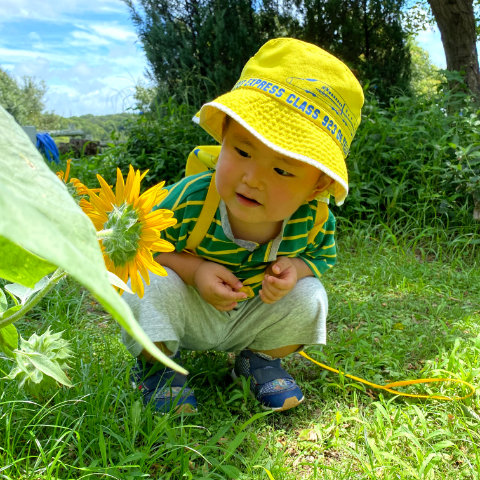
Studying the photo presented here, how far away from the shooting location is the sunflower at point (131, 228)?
63 cm

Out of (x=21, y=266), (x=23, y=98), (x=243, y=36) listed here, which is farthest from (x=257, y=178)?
(x=23, y=98)

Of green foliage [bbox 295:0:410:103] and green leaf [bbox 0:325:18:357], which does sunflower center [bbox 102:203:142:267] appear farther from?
green foliage [bbox 295:0:410:103]

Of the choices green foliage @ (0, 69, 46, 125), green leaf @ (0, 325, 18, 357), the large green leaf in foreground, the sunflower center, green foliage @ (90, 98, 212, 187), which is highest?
the large green leaf in foreground

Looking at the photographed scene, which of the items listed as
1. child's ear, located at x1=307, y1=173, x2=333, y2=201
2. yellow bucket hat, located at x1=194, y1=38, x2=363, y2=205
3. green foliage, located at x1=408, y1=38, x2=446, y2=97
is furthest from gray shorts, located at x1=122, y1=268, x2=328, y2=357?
green foliage, located at x1=408, y1=38, x2=446, y2=97

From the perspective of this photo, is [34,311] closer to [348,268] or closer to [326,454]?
[326,454]

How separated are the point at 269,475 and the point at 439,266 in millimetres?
1667

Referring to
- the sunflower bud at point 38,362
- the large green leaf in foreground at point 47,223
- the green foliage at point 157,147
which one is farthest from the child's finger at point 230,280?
the green foliage at point 157,147

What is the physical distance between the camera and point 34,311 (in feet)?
5.76

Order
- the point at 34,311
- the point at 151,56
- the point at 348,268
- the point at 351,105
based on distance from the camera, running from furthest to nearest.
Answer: the point at 151,56
the point at 348,268
the point at 34,311
the point at 351,105

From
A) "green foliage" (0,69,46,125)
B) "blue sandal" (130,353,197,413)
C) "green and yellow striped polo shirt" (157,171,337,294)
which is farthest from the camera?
"green foliage" (0,69,46,125)

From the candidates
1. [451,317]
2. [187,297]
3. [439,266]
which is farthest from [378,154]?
[187,297]

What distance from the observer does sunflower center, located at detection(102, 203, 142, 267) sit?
2.05 ft

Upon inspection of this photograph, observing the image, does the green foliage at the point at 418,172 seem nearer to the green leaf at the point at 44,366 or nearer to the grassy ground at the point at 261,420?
the grassy ground at the point at 261,420

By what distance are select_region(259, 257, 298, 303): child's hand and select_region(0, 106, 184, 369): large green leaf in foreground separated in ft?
3.55
